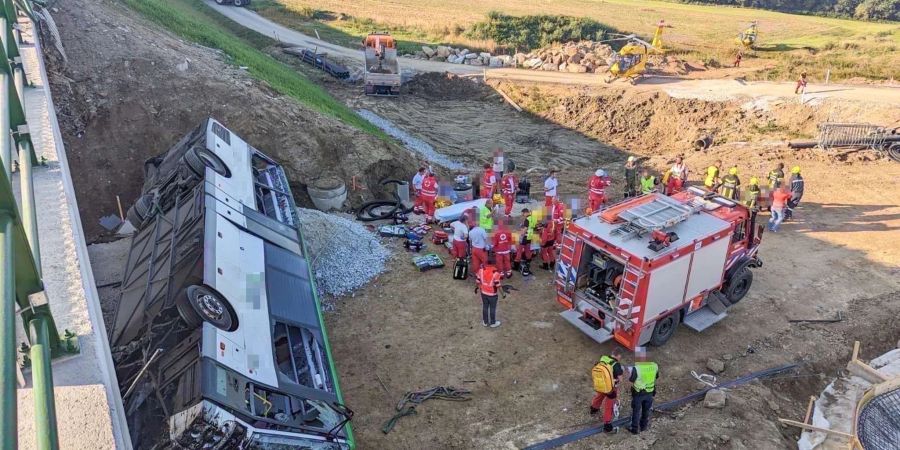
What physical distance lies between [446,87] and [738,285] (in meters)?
21.8

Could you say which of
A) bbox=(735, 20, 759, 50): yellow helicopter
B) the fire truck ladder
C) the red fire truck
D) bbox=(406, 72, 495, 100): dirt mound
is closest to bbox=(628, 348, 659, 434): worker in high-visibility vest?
the red fire truck

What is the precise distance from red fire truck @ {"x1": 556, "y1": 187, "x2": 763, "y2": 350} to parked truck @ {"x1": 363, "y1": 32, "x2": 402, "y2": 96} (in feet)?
63.1

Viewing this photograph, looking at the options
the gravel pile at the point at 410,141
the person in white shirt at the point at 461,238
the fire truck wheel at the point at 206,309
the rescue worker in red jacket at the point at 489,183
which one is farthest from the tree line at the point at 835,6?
the fire truck wheel at the point at 206,309

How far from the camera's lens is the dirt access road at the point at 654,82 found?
80.4 feet

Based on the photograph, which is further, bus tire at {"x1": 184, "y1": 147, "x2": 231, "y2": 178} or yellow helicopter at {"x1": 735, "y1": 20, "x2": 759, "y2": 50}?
yellow helicopter at {"x1": 735, "y1": 20, "x2": 759, "y2": 50}

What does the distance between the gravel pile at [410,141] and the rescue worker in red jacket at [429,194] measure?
6.19 metres

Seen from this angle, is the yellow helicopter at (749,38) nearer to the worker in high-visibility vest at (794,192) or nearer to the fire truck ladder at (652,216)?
the worker in high-visibility vest at (794,192)

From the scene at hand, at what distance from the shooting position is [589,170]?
2250 cm

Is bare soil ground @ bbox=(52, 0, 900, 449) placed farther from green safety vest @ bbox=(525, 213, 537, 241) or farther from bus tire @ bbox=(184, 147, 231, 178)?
bus tire @ bbox=(184, 147, 231, 178)

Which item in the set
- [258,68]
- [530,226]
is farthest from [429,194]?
[258,68]

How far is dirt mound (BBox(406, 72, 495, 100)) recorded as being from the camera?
101ft

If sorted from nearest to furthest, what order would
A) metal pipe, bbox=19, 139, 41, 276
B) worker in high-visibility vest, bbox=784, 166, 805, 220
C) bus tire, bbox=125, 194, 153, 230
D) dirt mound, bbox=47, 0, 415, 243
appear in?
metal pipe, bbox=19, 139, 41, 276
bus tire, bbox=125, 194, 153, 230
dirt mound, bbox=47, 0, 415, 243
worker in high-visibility vest, bbox=784, 166, 805, 220

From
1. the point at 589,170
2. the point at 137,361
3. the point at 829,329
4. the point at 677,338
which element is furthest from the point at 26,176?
the point at 589,170

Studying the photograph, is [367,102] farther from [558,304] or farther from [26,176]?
[26,176]
